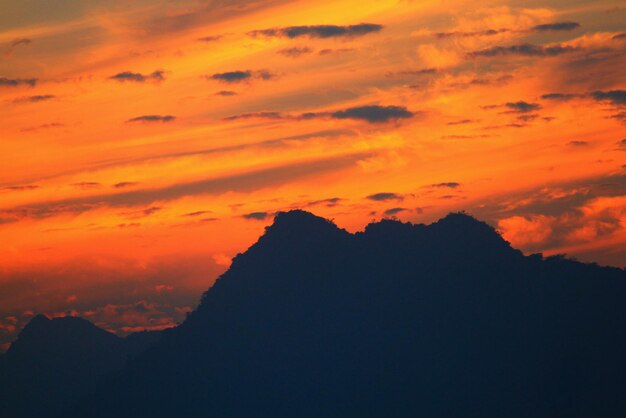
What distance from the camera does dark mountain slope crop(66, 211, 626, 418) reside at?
491ft

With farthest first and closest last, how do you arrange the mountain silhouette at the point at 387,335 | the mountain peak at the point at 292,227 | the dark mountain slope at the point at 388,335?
the mountain peak at the point at 292,227 < the mountain silhouette at the point at 387,335 < the dark mountain slope at the point at 388,335

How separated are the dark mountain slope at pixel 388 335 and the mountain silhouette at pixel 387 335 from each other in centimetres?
25

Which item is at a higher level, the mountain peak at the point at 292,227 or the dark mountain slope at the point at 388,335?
the mountain peak at the point at 292,227

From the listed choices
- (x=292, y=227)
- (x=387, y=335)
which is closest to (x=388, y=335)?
(x=387, y=335)

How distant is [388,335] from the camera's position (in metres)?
167

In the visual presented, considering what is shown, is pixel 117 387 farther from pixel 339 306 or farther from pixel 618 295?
pixel 618 295

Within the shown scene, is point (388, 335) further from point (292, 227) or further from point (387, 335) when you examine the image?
point (292, 227)

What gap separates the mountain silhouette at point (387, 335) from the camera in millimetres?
149750

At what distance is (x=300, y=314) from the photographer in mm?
173375

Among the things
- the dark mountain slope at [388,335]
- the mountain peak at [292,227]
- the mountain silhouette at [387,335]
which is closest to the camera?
the dark mountain slope at [388,335]

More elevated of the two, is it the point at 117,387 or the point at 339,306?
the point at 339,306

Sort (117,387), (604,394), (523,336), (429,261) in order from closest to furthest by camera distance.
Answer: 1. (604,394)
2. (523,336)
3. (429,261)
4. (117,387)

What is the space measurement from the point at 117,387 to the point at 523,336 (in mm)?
80334

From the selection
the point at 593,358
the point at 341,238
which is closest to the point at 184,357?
the point at 341,238
